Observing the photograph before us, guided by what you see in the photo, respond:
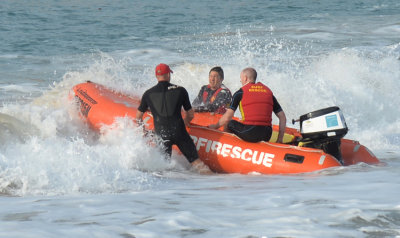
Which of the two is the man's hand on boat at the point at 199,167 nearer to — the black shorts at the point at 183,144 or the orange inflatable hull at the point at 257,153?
the black shorts at the point at 183,144

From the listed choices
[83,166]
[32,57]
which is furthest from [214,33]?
[83,166]

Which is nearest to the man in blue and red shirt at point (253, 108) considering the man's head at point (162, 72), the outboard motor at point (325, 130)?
the outboard motor at point (325, 130)

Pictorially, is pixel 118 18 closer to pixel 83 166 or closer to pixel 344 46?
pixel 344 46

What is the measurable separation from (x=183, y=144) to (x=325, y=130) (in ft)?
5.44

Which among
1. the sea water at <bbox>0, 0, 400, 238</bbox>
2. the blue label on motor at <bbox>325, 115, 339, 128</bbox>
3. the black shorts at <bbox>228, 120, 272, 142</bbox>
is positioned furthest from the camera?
the black shorts at <bbox>228, 120, 272, 142</bbox>

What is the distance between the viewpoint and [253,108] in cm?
714

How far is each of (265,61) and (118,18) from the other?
9940 millimetres

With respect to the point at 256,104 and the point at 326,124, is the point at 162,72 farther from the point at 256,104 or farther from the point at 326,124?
the point at 326,124

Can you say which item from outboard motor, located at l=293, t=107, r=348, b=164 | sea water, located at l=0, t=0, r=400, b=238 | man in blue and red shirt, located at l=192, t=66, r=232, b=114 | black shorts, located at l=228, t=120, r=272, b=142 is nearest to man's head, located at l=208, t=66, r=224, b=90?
man in blue and red shirt, located at l=192, t=66, r=232, b=114

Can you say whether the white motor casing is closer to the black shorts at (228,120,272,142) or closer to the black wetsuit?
Answer: the black shorts at (228,120,272,142)

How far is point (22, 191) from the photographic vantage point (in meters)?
5.70

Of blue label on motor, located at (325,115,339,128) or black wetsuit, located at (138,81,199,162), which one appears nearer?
blue label on motor, located at (325,115,339,128)

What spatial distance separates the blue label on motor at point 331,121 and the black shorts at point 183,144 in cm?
159

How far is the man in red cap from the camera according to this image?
708cm
